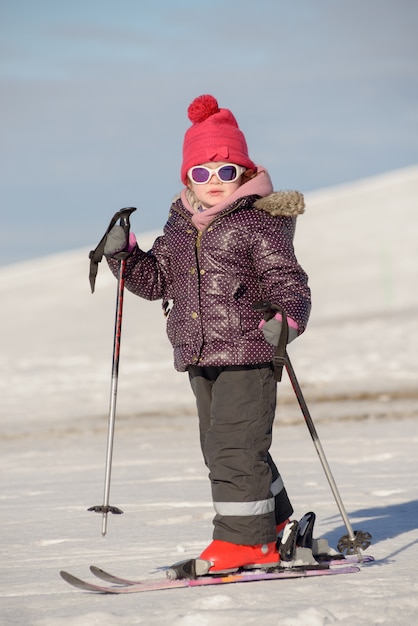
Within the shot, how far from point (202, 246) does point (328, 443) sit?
572 centimetres

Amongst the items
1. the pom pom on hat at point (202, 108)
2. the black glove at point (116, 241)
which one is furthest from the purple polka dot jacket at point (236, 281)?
the pom pom on hat at point (202, 108)

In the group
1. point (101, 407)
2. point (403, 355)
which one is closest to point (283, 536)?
point (101, 407)

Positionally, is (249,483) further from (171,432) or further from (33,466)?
(171,432)

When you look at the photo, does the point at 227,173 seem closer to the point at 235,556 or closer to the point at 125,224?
the point at 125,224

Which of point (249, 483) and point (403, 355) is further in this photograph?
point (403, 355)

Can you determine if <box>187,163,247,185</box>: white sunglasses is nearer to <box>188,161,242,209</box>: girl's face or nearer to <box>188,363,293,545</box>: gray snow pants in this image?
<box>188,161,242,209</box>: girl's face

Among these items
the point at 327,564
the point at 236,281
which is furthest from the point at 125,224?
the point at 327,564

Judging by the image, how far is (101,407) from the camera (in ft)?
46.0

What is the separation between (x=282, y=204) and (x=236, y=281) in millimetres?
371

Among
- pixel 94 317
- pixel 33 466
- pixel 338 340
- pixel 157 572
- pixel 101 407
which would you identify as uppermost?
pixel 94 317

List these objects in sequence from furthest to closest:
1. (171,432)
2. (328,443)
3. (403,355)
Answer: (403,355), (171,432), (328,443)

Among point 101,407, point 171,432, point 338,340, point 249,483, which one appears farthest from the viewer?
point 338,340

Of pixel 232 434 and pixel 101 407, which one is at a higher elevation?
pixel 101 407

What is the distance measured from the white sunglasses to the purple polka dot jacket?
160 millimetres
